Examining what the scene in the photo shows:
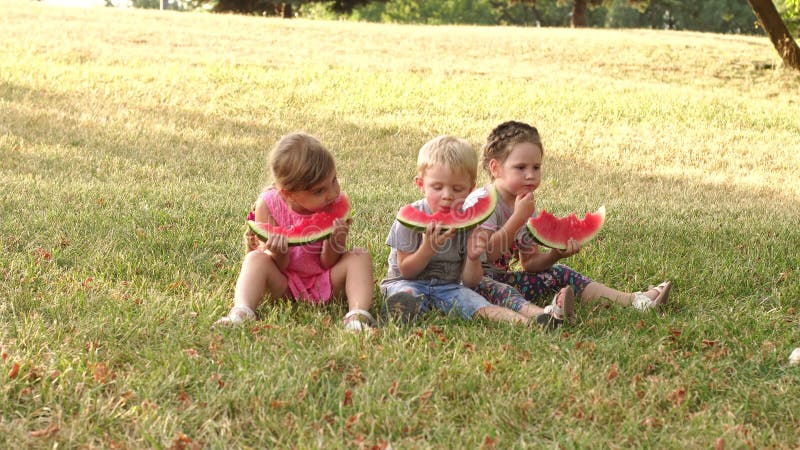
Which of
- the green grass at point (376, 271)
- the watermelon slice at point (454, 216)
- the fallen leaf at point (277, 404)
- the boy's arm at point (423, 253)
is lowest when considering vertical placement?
the green grass at point (376, 271)

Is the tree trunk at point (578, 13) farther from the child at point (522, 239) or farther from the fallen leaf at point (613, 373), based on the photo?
the fallen leaf at point (613, 373)

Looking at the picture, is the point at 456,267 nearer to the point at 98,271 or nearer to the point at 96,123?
the point at 98,271

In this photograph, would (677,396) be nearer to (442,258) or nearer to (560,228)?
(560,228)

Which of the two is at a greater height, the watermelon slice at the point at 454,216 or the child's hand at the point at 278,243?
the watermelon slice at the point at 454,216

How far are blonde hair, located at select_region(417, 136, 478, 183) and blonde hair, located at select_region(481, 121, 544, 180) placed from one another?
0.43 m

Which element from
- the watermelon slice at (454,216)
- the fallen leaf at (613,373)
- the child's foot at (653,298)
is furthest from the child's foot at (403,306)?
the child's foot at (653,298)

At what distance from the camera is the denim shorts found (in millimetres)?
4488

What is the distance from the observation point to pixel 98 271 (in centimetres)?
498

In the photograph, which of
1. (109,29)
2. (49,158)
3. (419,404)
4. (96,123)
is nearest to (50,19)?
(109,29)

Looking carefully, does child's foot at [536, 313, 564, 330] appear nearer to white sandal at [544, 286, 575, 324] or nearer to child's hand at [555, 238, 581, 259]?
white sandal at [544, 286, 575, 324]

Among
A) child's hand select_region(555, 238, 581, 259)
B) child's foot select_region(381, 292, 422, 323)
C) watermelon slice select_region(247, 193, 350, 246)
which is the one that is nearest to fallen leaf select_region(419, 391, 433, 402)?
child's foot select_region(381, 292, 422, 323)

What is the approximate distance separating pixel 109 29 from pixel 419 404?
697 inches

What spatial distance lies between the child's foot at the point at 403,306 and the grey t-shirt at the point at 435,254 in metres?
0.37

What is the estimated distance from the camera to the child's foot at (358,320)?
4.11 meters
